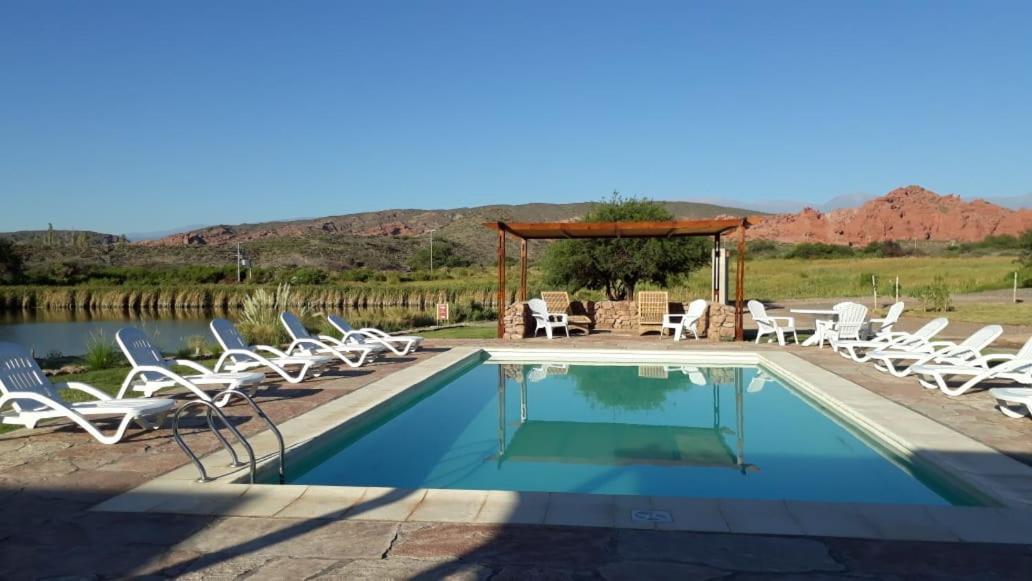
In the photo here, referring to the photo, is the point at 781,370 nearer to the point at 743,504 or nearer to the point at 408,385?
the point at 408,385

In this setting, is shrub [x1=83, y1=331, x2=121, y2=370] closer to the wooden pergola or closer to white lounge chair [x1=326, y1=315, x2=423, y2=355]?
white lounge chair [x1=326, y1=315, x2=423, y2=355]

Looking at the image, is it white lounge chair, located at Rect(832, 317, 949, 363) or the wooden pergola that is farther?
the wooden pergola

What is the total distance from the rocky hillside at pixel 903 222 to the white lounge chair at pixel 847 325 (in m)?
76.8

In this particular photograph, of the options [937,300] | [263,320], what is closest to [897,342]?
[937,300]

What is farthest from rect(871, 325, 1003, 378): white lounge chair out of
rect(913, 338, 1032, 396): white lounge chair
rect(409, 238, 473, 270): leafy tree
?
rect(409, 238, 473, 270): leafy tree

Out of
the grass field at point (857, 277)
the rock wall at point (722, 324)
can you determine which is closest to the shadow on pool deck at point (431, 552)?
the rock wall at point (722, 324)

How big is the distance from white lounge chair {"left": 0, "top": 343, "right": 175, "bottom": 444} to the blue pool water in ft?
4.18

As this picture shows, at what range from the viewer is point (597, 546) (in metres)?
3.48

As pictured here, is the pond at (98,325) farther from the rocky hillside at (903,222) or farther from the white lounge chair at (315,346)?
the rocky hillside at (903,222)

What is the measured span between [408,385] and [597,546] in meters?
5.27

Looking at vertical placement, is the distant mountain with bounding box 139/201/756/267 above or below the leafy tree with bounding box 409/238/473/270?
above

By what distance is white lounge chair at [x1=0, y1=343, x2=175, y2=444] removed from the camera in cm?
542

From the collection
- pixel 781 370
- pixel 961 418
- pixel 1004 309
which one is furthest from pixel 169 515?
pixel 1004 309

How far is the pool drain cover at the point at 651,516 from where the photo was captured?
12.6 ft
